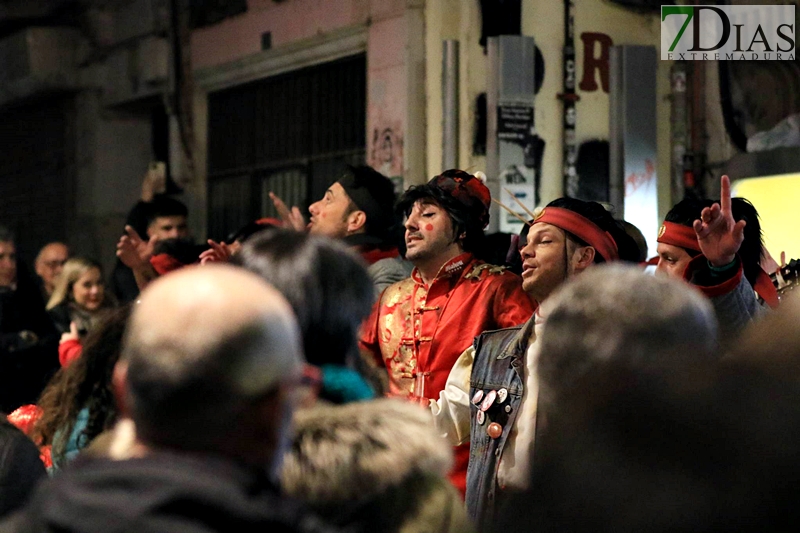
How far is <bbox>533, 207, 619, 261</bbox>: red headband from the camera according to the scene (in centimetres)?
512

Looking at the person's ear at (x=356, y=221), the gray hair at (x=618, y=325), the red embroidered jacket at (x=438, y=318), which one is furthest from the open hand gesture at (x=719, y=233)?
the person's ear at (x=356, y=221)

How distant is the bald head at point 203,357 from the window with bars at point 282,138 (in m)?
8.05

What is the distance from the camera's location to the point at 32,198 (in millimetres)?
14094

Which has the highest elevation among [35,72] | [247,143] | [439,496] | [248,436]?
[35,72]

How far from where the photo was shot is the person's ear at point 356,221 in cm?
695

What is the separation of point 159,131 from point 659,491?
1143 centimetres

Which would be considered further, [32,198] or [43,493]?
[32,198]

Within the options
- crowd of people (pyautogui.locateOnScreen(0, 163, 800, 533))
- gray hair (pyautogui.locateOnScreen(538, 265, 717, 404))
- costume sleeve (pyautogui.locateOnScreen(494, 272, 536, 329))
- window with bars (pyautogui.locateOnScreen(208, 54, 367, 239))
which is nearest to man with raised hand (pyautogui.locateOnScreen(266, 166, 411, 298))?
costume sleeve (pyautogui.locateOnScreen(494, 272, 536, 329))

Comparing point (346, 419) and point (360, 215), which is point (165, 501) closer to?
point (346, 419)

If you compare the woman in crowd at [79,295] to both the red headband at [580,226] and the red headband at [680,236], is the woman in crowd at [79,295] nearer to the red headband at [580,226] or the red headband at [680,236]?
the red headband at [580,226]

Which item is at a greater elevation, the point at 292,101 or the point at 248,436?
the point at 292,101

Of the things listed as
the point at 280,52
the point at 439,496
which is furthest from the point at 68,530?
the point at 280,52

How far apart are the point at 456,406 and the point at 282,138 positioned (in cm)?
652

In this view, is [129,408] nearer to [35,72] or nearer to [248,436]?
[248,436]
